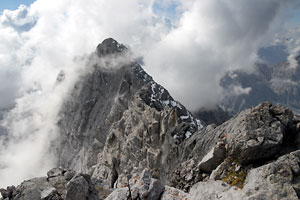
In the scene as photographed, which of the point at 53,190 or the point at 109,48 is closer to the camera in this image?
the point at 53,190

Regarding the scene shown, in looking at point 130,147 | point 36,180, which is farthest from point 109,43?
point 36,180

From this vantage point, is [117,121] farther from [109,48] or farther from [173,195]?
[173,195]

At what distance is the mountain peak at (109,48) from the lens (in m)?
149

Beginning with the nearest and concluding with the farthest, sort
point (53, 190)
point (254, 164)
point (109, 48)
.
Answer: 1. point (254, 164)
2. point (53, 190)
3. point (109, 48)

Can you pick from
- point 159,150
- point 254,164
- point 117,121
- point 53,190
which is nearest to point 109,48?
point 117,121

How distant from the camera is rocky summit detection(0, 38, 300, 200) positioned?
1354cm

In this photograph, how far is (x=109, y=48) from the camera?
→ 495 feet

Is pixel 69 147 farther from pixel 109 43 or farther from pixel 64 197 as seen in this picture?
pixel 64 197

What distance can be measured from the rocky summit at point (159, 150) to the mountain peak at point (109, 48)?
640 mm

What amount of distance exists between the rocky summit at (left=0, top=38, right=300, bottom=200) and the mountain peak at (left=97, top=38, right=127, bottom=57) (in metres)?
0.64

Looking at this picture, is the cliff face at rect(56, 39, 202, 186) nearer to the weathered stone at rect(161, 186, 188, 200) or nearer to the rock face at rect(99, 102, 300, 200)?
the rock face at rect(99, 102, 300, 200)

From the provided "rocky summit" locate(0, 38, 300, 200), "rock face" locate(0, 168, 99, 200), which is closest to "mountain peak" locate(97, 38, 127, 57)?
"rocky summit" locate(0, 38, 300, 200)

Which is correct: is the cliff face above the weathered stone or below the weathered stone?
above

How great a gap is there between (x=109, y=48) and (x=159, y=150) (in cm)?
10456
